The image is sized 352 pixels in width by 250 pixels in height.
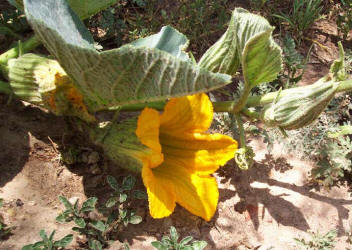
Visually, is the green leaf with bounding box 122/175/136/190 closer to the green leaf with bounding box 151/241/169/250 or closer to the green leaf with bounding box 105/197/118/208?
the green leaf with bounding box 105/197/118/208

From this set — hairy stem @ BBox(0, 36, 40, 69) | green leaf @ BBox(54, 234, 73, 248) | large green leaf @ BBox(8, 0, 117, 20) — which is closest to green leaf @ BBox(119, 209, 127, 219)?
green leaf @ BBox(54, 234, 73, 248)

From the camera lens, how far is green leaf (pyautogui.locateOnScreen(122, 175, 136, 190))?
1833mm

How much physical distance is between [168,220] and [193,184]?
0.83 ft

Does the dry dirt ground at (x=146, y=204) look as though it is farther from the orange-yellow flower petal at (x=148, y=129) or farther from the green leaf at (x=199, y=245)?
the orange-yellow flower petal at (x=148, y=129)

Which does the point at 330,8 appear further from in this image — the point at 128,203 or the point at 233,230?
the point at 128,203

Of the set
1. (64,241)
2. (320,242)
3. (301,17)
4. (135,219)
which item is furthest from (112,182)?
(301,17)

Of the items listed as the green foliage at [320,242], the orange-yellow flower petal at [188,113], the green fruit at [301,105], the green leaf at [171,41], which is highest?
the green leaf at [171,41]

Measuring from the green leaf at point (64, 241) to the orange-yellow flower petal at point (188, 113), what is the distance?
55 cm

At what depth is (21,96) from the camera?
71.3 inches

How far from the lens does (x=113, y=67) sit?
1.43m

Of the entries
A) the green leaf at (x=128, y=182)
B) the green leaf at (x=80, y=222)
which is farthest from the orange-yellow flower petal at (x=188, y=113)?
the green leaf at (x=80, y=222)

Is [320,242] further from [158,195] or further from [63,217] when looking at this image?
[63,217]

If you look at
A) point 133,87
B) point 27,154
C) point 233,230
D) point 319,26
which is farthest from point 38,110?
point 319,26

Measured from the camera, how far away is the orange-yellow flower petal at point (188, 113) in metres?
1.74
